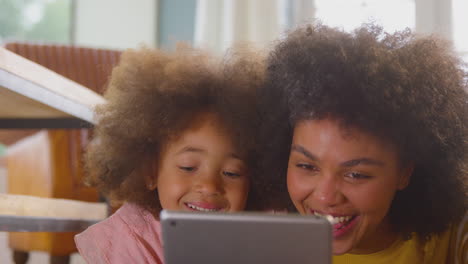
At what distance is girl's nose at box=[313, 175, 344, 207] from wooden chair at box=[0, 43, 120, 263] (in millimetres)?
1309

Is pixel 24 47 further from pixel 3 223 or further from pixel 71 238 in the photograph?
pixel 3 223

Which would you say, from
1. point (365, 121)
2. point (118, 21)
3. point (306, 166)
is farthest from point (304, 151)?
point (118, 21)

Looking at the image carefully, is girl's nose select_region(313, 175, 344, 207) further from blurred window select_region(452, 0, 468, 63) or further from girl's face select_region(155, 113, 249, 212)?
blurred window select_region(452, 0, 468, 63)

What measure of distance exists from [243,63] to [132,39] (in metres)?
3.09

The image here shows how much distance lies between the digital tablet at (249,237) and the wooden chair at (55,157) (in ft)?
4.52

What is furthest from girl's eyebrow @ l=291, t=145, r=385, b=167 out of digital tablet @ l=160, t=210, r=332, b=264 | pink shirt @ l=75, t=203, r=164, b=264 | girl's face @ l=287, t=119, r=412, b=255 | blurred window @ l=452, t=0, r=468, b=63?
blurred window @ l=452, t=0, r=468, b=63

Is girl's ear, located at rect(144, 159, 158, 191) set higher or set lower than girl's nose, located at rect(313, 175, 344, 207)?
lower

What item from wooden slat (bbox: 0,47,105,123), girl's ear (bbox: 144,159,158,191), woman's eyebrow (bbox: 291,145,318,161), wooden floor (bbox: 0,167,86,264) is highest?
wooden slat (bbox: 0,47,105,123)

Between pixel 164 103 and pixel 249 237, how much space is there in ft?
2.12

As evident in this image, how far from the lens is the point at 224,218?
0.82m

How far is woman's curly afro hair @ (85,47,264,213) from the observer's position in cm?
137

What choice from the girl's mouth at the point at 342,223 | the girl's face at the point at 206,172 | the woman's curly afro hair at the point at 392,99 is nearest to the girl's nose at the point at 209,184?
the girl's face at the point at 206,172

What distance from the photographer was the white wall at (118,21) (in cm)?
432

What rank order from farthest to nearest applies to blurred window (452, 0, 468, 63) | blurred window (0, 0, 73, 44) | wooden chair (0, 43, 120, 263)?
blurred window (0, 0, 73, 44), blurred window (452, 0, 468, 63), wooden chair (0, 43, 120, 263)
